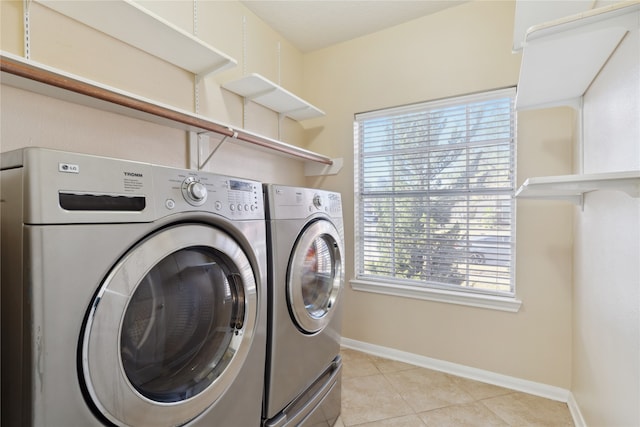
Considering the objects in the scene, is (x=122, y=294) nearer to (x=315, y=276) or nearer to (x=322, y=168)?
(x=315, y=276)

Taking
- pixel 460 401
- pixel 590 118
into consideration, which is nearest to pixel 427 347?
pixel 460 401

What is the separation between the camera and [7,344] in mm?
625

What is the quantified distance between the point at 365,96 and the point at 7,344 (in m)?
2.53

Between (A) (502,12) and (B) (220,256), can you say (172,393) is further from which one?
(A) (502,12)

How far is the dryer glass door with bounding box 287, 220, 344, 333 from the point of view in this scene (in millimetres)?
1305

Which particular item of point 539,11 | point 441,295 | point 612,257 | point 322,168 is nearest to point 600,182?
point 612,257

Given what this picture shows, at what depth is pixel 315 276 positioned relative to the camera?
154 centimetres

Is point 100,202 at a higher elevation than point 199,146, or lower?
lower

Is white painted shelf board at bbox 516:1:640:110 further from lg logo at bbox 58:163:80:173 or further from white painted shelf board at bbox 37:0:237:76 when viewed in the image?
white painted shelf board at bbox 37:0:237:76

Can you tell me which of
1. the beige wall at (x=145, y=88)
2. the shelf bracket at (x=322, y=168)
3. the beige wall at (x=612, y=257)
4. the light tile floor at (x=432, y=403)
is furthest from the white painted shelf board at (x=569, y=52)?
the light tile floor at (x=432, y=403)

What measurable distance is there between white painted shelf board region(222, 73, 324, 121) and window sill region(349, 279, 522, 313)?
1.50 meters

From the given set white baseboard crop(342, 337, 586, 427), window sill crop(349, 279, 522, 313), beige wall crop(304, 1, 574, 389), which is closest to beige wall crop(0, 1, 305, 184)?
beige wall crop(304, 1, 574, 389)

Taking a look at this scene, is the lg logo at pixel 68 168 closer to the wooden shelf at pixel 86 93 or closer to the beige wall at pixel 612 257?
the wooden shelf at pixel 86 93

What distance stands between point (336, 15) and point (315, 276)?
1975mm
